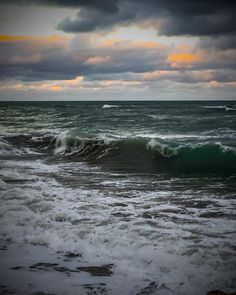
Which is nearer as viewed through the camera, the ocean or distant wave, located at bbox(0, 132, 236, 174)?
the ocean

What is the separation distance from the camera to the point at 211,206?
7.93 meters

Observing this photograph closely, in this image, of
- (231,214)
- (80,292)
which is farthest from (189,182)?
(80,292)

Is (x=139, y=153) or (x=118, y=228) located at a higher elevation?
(x=139, y=153)

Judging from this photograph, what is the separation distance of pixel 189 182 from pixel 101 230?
5.36 metres

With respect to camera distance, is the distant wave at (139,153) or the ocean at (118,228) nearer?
the ocean at (118,228)

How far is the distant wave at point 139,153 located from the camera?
13484mm

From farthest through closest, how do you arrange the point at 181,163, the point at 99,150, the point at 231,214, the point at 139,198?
1. the point at 99,150
2. the point at 181,163
3. the point at 139,198
4. the point at 231,214

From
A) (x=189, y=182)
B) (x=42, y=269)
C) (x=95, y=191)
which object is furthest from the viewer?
(x=189, y=182)

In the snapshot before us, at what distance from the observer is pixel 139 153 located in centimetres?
1638

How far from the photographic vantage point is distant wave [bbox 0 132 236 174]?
13.5 m

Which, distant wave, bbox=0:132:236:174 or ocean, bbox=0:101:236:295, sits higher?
distant wave, bbox=0:132:236:174

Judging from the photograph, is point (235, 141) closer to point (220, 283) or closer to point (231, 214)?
point (231, 214)

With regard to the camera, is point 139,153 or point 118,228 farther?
point 139,153

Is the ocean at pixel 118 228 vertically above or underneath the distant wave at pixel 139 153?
underneath
